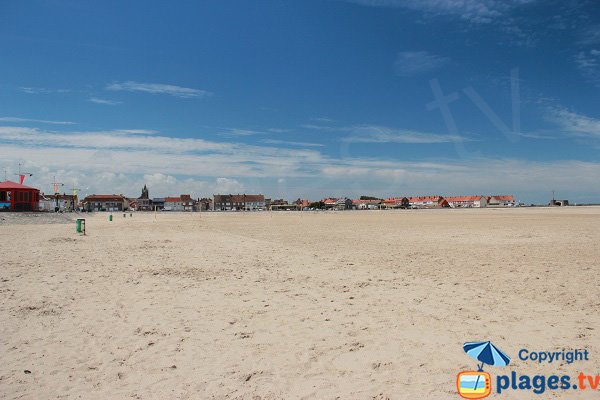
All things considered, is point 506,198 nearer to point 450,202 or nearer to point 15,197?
point 450,202

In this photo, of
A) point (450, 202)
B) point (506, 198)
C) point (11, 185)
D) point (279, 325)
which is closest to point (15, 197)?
point (11, 185)

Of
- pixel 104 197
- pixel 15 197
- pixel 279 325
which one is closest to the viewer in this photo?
pixel 279 325

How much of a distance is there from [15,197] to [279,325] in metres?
62.1

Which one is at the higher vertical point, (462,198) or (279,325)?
(462,198)

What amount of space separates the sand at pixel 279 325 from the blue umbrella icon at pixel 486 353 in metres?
0.17

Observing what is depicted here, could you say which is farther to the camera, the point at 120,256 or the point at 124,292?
the point at 120,256

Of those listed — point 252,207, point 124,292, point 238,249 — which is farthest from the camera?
point 252,207

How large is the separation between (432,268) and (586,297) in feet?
13.7

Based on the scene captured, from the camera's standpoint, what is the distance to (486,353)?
202 inches

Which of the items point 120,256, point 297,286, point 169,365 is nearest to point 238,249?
point 120,256

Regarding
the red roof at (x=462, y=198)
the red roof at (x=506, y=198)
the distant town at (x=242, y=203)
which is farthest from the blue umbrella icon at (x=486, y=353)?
the red roof at (x=506, y=198)

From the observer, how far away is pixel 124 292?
862 cm

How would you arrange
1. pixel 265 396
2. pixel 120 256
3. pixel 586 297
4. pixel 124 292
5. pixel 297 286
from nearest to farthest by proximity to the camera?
1. pixel 265 396
2. pixel 586 297
3. pixel 124 292
4. pixel 297 286
5. pixel 120 256

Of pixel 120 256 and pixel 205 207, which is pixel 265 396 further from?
pixel 205 207
